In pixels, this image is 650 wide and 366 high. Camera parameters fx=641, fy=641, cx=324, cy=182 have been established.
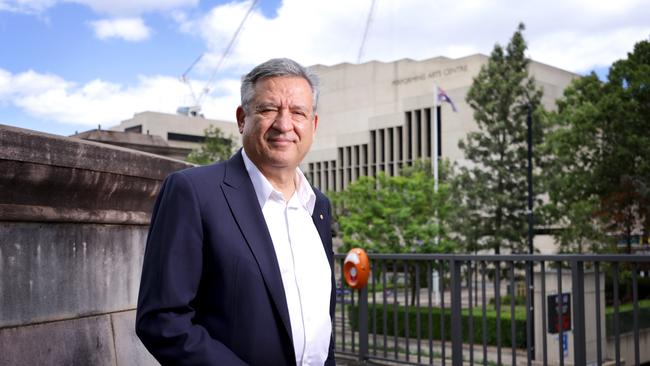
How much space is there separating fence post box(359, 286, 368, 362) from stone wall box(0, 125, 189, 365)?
4270 millimetres

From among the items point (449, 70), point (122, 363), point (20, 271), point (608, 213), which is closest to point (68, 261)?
point (20, 271)

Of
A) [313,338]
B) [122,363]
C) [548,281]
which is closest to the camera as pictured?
[313,338]

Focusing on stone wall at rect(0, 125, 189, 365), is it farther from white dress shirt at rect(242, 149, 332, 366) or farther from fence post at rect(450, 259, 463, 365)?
fence post at rect(450, 259, 463, 365)

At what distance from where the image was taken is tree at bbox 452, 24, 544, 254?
31.7 metres

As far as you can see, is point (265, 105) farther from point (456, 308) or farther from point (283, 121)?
point (456, 308)

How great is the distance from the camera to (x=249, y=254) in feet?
6.06

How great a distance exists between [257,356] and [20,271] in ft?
4.10

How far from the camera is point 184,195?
182 cm

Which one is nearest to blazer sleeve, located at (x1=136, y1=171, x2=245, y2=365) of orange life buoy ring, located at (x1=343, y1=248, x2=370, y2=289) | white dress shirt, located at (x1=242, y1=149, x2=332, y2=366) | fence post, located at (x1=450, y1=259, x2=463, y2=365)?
white dress shirt, located at (x1=242, y1=149, x2=332, y2=366)

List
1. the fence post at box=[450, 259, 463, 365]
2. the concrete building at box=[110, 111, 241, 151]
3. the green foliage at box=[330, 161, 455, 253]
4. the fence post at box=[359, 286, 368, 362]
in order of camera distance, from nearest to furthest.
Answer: the fence post at box=[450, 259, 463, 365] → the fence post at box=[359, 286, 368, 362] → the green foliage at box=[330, 161, 455, 253] → the concrete building at box=[110, 111, 241, 151]

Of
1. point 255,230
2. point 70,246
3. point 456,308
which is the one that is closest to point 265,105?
point 255,230

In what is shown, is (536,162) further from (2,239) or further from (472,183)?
(2,239)

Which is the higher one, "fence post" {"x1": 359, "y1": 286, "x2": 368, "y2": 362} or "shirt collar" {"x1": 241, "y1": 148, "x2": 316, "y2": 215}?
"shirt collar" {"x1": 241, "y1": 148, "x2": 316, "y2": 215}

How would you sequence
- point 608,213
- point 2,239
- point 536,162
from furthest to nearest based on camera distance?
point 536,162 < point 608,213 < point 2,239
